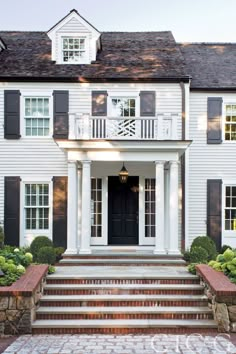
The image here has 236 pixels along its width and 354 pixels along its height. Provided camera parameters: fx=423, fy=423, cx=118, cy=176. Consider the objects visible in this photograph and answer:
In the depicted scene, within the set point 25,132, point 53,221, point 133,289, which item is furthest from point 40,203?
point 133,289

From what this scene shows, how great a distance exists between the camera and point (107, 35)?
19234 mm

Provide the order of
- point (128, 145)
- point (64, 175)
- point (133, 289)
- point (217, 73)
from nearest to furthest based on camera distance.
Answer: point (133, 289) → point (128, 145) → point (64, 175) → point (217, 73)

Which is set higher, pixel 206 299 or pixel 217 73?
pixel 217 73

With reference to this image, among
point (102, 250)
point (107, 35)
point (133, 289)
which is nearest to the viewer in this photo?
point (133, 289)

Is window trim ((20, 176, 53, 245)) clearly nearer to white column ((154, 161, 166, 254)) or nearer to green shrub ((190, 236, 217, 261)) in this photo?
white column ((154, 161, 166, 254))

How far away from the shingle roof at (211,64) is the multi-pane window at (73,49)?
4.29 metres

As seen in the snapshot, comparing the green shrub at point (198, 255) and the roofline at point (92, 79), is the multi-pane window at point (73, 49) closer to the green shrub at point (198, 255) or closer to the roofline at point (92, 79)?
the roofline at point (92, 79)

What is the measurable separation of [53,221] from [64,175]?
168 cm

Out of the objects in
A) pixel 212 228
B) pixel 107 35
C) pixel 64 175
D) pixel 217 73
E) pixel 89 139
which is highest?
pixel 107 35

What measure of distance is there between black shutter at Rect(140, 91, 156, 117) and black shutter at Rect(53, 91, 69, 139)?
273 cm

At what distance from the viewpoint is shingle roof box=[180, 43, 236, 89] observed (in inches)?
631

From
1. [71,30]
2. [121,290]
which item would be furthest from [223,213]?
[71,30]

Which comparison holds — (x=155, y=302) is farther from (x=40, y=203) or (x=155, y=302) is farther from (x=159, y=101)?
(x=159, y=101)

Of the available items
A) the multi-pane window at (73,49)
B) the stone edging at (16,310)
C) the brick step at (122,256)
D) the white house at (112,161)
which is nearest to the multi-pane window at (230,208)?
the white house at (112,161)
